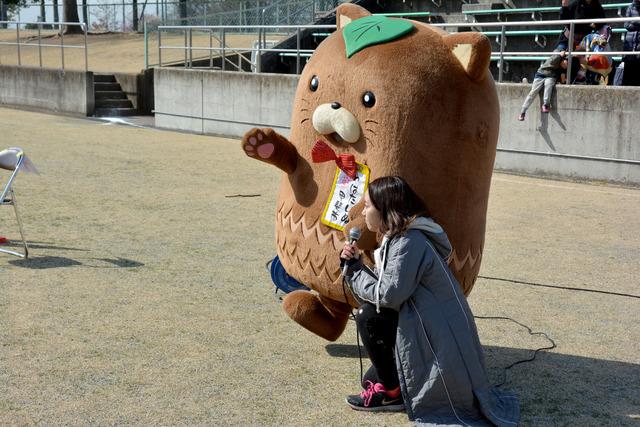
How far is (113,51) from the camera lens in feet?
91.8

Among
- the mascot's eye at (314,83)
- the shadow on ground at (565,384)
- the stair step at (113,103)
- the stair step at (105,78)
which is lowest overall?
the stair step at (113,103)

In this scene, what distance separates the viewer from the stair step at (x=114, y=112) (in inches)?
825

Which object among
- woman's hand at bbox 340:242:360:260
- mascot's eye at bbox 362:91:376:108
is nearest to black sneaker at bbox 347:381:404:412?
woman's hand at bbox 340:242:360:260

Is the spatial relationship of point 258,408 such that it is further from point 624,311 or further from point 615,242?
point 615,242

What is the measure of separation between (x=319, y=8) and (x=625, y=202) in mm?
13456

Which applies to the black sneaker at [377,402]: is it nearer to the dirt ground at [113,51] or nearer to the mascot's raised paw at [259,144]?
the mascot's raised paw at [259,144]

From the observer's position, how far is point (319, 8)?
21.6 meters

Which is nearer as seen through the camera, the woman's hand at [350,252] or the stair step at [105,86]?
the woman's hand at [350,252]

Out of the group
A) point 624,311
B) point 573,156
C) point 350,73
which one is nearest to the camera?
point 350,73

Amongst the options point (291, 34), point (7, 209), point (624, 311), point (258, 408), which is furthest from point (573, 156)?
point (291, 34)

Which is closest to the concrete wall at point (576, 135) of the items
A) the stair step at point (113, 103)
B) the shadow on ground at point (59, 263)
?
the shadow on ground at point (59, 263)

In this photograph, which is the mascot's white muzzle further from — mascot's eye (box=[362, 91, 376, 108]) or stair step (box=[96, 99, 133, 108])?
stair step (box=[96, 99, 133, 108])

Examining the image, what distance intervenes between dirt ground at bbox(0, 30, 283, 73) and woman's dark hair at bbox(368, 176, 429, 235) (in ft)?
59.8

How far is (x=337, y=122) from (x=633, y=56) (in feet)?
27.4
